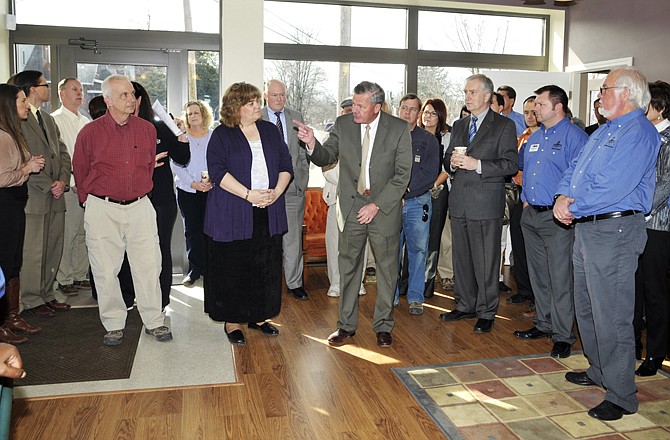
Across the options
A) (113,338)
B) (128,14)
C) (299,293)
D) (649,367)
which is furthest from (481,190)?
(128,14)

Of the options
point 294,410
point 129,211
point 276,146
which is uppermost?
Answer: point 276,146

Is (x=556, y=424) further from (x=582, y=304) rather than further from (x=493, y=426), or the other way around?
(x=582, y=304)

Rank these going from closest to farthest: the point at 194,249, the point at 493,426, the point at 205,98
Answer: the point at 493,426 → the point at 194,249 → the point at 205,98

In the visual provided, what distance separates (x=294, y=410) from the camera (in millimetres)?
3502

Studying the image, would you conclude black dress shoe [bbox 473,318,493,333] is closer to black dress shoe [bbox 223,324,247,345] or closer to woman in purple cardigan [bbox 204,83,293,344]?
woman in purple cardigan [bbox 204,83,293,344]

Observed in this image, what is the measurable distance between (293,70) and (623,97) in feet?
17.0

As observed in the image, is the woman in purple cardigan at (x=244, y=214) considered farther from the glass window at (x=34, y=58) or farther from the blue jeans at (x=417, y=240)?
the glass window at (x=34, y=58)

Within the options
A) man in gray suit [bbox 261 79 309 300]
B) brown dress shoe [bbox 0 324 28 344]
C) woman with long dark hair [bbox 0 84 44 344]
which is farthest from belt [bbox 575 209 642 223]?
brown dress shoe [bbox 0 324 28 344]

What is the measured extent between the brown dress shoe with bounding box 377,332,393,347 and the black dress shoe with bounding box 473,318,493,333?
0.75 metres

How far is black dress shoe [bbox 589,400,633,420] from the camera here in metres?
3.39

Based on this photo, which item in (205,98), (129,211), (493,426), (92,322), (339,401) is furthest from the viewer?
(205,98)

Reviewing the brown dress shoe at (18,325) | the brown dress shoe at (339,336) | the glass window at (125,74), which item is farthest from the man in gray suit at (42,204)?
the brown dress shoe at (339,336)

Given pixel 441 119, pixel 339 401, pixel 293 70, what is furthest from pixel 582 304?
pixel 293 70

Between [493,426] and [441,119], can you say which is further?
[441,119]
